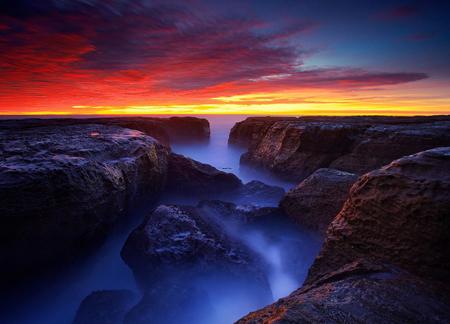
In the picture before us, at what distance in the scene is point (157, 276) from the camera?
13.9 ft

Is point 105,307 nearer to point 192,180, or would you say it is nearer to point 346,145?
point 192,180

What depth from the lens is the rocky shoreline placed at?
2301 millimetres

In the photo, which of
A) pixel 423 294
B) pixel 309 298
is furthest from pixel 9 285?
pixel 423 294

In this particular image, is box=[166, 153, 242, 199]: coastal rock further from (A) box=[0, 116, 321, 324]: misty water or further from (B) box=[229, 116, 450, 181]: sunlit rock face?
(B) box=[229, 116, 450, 181]: sunlit rock face

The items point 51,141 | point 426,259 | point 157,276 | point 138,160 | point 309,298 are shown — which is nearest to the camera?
point 309,298

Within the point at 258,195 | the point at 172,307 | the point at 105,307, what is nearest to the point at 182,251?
the point at 172,307

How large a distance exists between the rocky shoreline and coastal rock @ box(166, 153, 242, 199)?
373 millimetres

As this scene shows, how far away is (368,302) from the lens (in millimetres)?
2051

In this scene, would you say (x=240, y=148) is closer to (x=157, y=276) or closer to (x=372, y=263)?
(x=157, y=276)

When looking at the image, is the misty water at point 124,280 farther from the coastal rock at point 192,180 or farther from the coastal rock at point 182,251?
the coastal rock at point 192,180

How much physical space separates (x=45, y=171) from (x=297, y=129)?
8.06 metres

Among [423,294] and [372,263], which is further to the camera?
[372,263]

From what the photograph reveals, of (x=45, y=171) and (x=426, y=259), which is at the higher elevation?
(x=45, y=171)

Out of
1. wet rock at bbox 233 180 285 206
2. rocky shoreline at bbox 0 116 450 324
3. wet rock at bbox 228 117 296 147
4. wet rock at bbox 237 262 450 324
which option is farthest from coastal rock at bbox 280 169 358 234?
wet rock at bbox 228 117 296 147
